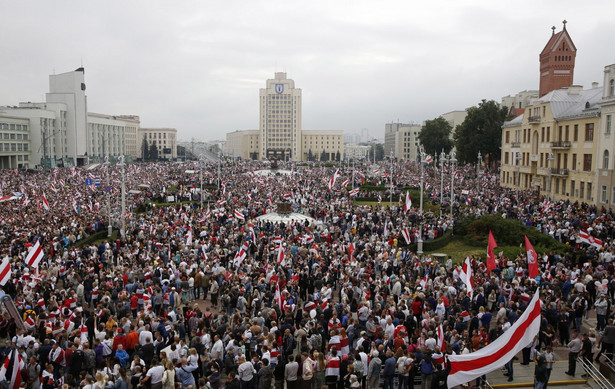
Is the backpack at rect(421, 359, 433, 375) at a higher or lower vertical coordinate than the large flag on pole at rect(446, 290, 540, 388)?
lower

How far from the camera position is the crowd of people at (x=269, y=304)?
34.0 feet

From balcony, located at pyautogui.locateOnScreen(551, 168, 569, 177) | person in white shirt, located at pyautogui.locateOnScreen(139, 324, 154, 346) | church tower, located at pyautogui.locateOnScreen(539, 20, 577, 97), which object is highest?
church tower, located at pyautogui.locateOnScreen(539, 20, 577, 97)

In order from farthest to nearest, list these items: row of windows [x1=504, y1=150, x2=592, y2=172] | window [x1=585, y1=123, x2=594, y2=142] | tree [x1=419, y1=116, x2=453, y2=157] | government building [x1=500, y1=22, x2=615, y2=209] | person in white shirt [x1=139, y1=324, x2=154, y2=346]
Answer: tree [x1=419, y1=116, x2=453, y2=157], row of windows [x1=504, y1=150, x2=592, y2=172], window [x1=585, y1=123, x2=594, y2=142], government building [x1=500, y1=22, x2=615, y2=209], person in white shirt [x1=139, y1=324, x2=154, y2=346]

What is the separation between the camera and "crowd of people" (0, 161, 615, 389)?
10.4 meters

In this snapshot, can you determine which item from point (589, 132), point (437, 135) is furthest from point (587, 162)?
point (437, 135)

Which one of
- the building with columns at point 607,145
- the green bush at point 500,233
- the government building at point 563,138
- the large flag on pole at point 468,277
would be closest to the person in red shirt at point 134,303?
the large flag on pole at point 468,277

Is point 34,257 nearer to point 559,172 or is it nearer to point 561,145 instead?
point 559,172

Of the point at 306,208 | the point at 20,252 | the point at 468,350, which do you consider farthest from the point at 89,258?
the point at 306,208

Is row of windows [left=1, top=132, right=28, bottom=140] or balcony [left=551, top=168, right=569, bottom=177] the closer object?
balcony [left=551, top=168, right=569, bottom=177]

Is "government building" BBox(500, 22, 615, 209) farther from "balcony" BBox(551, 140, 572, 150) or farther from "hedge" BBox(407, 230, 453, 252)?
"hedge" BBox(407, 230, 453, 252)

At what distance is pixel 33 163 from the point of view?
91.8 m

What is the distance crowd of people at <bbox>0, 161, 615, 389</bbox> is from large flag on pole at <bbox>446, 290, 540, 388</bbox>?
1.46m

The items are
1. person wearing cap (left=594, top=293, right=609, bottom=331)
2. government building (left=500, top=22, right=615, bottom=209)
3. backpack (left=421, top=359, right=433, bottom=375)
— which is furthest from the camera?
government building (left=500, top=22, right=615, bottom=209)

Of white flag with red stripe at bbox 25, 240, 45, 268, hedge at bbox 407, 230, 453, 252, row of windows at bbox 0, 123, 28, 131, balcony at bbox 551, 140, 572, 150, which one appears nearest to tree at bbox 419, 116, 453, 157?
balcony at bbox 551, 140, 572, 150
